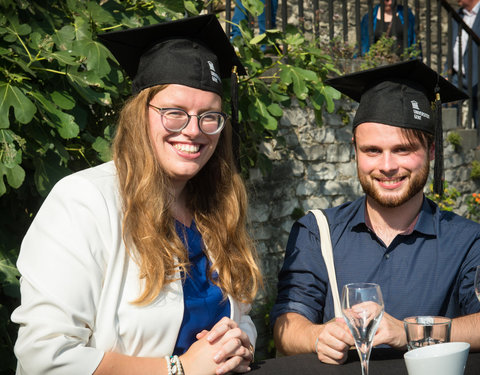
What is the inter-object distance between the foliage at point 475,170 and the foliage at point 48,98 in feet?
18.3

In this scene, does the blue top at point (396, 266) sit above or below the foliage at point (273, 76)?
below

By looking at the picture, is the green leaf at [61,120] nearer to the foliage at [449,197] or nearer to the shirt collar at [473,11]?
the foliage at [449,197]

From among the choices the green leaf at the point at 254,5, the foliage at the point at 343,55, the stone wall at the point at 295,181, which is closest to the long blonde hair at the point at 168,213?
the green leaf at the point at 254,5

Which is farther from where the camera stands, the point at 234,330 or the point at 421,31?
the point at 421,31

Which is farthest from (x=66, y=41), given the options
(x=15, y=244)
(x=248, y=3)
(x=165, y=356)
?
(x=165, y=356)

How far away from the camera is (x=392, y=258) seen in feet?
8.61

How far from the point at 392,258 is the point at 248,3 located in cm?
169

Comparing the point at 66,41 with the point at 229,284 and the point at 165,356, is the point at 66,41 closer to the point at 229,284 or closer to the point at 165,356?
the point at 229,284

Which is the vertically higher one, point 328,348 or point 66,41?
point 66,41

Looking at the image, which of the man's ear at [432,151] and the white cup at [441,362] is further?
the man's ear at [432,151]

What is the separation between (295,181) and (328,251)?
116 inches

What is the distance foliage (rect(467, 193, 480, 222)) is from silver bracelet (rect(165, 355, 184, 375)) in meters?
6.24

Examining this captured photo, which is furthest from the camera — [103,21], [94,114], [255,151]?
[255,151]

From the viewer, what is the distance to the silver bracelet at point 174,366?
1.91 metres
